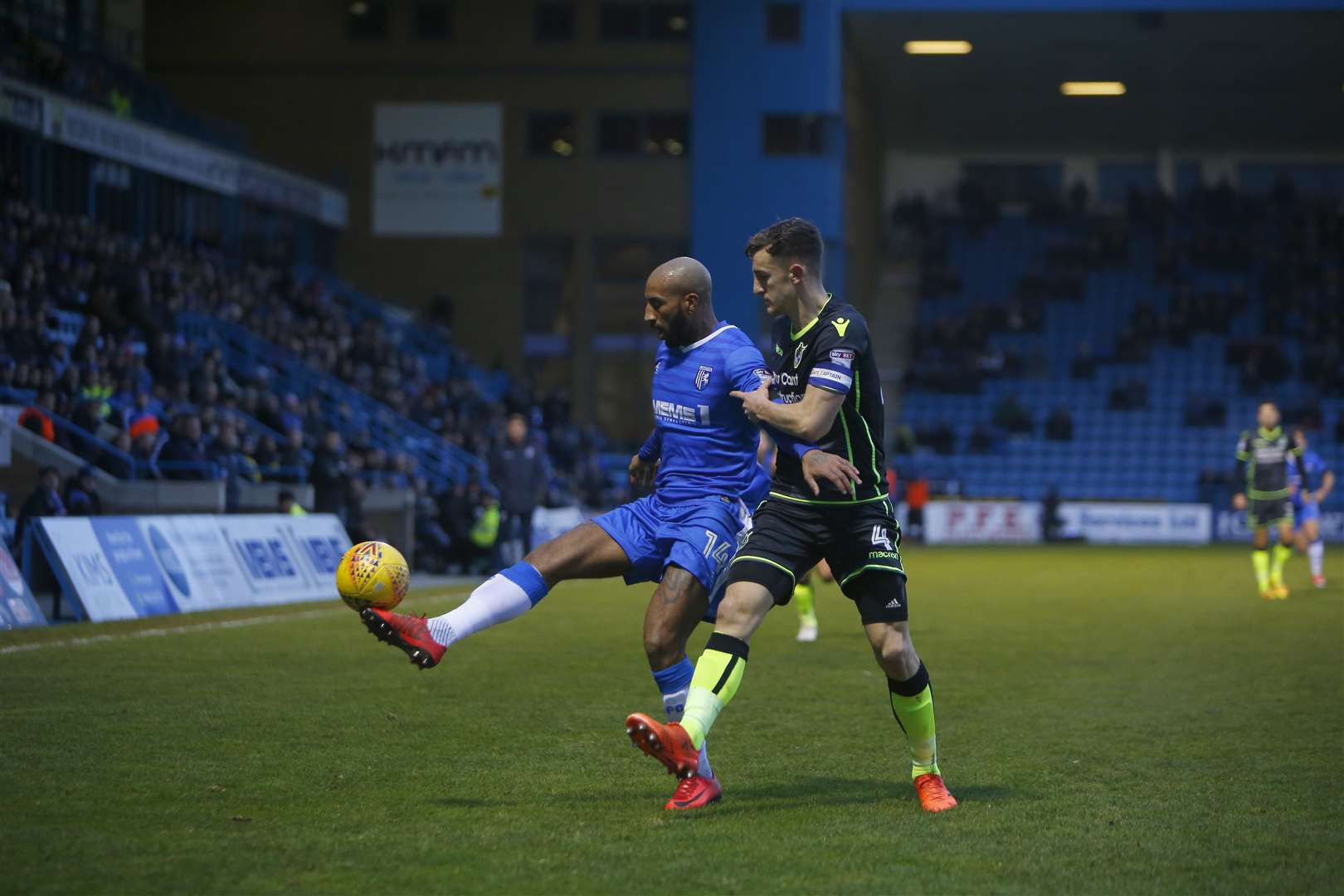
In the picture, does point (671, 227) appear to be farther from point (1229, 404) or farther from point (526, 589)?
point (526, 589)

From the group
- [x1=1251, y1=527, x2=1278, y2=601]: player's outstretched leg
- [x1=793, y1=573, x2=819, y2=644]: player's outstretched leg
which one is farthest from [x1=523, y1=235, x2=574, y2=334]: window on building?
[x1=793, y1=573, x2=819, y2=644]: player's outstretched leg

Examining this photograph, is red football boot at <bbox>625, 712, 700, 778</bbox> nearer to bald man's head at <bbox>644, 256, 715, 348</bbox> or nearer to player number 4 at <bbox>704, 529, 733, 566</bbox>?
player number 4 at <bbox>704, 529, 733, 566</bbox>

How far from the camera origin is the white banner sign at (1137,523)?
39750 mm

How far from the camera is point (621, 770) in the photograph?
8102 millimetres

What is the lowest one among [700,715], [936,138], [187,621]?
[187,621]

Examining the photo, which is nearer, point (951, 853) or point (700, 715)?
point (951, 853)

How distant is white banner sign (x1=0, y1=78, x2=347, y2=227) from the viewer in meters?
26.2

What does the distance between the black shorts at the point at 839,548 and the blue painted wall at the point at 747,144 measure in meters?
35.1

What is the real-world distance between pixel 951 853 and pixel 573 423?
3642 centimetres

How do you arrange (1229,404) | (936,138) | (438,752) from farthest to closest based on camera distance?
(936,138) < (1229,404) < (438,752)

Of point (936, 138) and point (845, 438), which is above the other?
point (936, 138)

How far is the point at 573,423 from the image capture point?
1670 inches

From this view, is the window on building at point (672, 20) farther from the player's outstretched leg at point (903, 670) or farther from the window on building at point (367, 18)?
the player's outstretched leg at point (903, 670)

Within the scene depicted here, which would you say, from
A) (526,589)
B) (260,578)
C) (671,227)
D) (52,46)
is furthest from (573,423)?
(526,589)
